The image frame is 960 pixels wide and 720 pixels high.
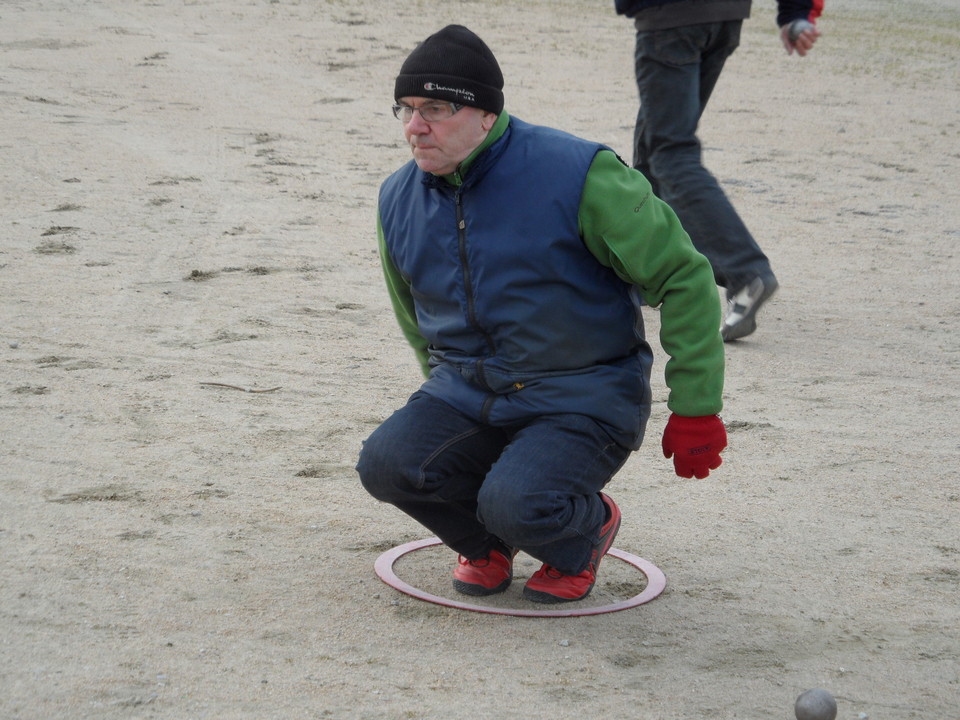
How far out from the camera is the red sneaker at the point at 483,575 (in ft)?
10.7

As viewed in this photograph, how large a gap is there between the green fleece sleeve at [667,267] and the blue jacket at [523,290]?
0.05m

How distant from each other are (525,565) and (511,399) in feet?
2.01

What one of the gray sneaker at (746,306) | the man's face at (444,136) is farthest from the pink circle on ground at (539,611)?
the gray sneaker at (746,306)

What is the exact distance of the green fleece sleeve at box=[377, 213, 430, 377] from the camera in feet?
10.9

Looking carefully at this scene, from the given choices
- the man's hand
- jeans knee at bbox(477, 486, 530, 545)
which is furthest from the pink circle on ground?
the man's hand

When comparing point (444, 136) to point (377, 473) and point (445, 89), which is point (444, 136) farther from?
point (377, 473)

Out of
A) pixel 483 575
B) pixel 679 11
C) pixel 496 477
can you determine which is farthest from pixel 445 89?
pixel 679 11

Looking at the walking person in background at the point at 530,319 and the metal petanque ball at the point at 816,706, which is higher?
the walking person in background at the point at 530,319

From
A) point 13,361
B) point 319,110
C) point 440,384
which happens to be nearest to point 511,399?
point 440,384

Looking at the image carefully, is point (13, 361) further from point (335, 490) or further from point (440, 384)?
point (440, 384)

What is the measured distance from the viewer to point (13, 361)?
471 centimetres

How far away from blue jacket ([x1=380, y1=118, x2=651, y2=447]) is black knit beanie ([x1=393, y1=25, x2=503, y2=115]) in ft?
0.49

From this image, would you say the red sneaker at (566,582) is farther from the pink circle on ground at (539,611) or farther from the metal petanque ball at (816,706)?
the metal petanque ball at (816,706)

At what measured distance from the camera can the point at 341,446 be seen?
4.14 metres
